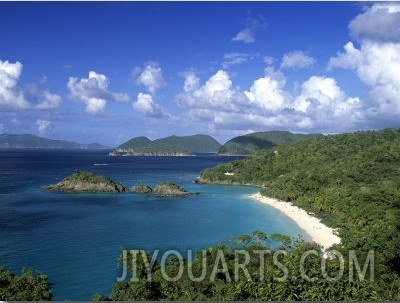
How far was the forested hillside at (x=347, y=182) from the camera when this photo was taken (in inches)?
1187

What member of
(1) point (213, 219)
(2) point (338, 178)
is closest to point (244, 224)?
(1) point (213, 219)

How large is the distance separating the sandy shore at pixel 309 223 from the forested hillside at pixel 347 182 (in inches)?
50.2

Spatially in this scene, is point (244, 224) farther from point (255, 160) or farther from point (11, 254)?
point (255, 160)

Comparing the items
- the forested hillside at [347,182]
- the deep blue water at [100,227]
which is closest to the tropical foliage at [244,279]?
the forested hillside at [347,182]

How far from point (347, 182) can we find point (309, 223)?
70.4 feet

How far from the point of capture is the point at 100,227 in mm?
50188

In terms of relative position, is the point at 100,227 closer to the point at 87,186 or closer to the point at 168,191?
the point at 168,191

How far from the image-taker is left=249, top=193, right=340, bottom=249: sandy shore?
43.4 meters

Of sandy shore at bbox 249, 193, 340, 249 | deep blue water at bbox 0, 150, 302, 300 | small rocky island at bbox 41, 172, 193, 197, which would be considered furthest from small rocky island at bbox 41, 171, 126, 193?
sandy shore at bbox 249, 193, 340, 249

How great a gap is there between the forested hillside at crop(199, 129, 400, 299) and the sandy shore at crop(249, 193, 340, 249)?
1.27 m

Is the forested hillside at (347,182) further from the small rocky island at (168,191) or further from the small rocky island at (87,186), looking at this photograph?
the small rocky island at (87,186)

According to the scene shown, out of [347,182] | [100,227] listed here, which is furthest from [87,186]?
[347,182]

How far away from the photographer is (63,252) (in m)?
38.7

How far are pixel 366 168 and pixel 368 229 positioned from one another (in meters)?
38.4
